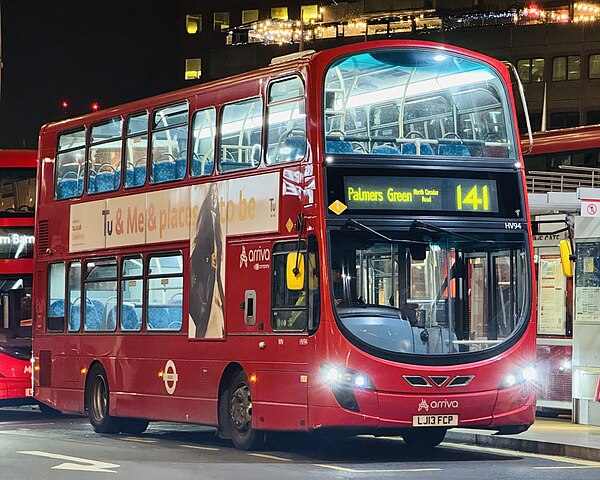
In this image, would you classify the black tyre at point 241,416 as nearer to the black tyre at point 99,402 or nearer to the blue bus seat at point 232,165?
A: the blue bus seat at point 232,165

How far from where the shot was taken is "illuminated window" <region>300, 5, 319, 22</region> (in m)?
89.7

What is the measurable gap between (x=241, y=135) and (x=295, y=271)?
2288 millimetres

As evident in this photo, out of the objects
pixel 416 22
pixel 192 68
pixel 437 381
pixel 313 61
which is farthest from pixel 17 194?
pixel 192 68

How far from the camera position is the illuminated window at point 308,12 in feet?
294

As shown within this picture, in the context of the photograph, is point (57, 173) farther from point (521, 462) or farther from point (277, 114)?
point (521, 462)

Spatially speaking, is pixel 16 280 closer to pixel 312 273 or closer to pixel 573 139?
pixel 312 273

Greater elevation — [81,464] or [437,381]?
[437,381]

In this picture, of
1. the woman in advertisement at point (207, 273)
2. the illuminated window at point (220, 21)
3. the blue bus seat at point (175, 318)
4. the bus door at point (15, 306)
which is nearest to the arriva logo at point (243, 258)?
the woman in advertisement at point (207, 273)

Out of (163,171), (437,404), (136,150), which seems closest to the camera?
(437,404)

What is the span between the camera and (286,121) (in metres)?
16.6

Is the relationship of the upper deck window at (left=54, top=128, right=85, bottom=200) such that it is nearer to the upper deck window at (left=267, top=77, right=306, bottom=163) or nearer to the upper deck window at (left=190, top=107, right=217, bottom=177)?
the upper deck window at (left=190, top=107, right=217, bottom=177)

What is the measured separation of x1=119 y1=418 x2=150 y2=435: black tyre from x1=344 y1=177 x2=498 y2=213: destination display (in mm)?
6057

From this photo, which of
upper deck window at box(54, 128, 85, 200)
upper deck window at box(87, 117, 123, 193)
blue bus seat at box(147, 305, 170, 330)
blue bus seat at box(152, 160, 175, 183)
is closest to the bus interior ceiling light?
blue bus seat at box(152, 160, 175, 183)

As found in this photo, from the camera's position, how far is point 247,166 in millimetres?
17438
